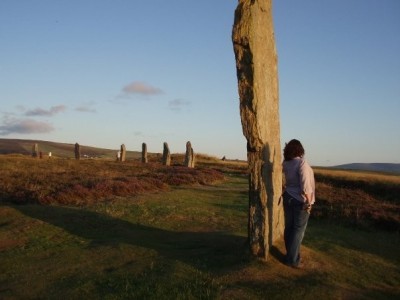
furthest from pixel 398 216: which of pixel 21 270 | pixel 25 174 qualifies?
pixel 25 174

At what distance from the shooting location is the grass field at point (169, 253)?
32.4 feet

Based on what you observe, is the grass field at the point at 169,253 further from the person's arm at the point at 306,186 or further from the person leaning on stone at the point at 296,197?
the person's arm at the point at 306,186

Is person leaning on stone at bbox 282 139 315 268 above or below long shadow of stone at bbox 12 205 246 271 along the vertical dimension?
above

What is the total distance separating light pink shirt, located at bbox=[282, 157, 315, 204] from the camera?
10.8 metres

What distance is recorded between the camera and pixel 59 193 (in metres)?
22.1

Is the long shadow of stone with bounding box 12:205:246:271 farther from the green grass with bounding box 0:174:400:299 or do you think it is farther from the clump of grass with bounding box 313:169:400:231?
the clump of grass with bounding box 313:169:400:231

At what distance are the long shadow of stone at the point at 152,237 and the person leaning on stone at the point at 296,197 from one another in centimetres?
118

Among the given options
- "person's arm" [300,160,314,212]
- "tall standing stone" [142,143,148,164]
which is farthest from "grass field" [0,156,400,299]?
"tall standing stone" [142,143,148,164]

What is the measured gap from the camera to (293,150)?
11.3 metres

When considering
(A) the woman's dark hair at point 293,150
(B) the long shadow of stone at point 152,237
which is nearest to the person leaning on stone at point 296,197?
(A) the woman's dark hair at point 293,150

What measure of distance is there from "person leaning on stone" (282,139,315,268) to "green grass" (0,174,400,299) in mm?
484

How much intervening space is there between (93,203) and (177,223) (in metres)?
5.67

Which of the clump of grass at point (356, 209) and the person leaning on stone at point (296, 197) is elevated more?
the person leaning on stone at point (296, 197)

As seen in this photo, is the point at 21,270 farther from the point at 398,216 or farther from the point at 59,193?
the point at 398,216
